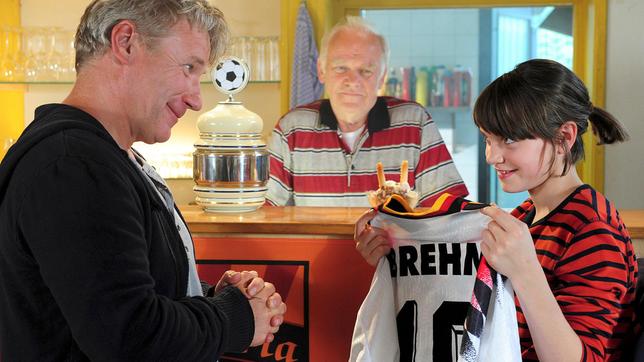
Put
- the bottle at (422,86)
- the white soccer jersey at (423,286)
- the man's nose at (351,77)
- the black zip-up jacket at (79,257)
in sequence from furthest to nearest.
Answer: the bottle at (422,86)
the man's nose at (351,77)
the white soccer jersey at (423,286)
the black zip-up jacket at (79,257)

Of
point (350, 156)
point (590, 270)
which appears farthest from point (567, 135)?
point (350, 156)

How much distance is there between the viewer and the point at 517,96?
1.45 meters

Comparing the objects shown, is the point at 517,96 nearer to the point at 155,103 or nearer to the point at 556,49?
the point at 155,103

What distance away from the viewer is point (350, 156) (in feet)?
10.7

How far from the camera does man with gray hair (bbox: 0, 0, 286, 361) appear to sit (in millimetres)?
1071

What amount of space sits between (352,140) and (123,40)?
2.11 meters

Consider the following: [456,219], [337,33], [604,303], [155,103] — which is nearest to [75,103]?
[155,103]

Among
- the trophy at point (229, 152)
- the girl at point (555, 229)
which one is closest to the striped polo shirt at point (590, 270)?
the girl at point (555, 229)

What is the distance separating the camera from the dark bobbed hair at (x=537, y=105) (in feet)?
4.71

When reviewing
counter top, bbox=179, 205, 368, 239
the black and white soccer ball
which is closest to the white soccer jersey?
counter top, bbox=179, 205, 368, 239

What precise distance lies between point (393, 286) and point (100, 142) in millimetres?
783

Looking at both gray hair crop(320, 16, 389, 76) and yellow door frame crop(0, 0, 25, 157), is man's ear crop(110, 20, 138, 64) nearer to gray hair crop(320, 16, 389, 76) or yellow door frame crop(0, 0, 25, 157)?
gray hair crop(320, 16, 389, 76)

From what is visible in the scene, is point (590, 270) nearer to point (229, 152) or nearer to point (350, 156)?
point (229, 152)

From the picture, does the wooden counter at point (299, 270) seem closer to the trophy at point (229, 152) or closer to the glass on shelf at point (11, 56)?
the trophy at point (229, 152)
